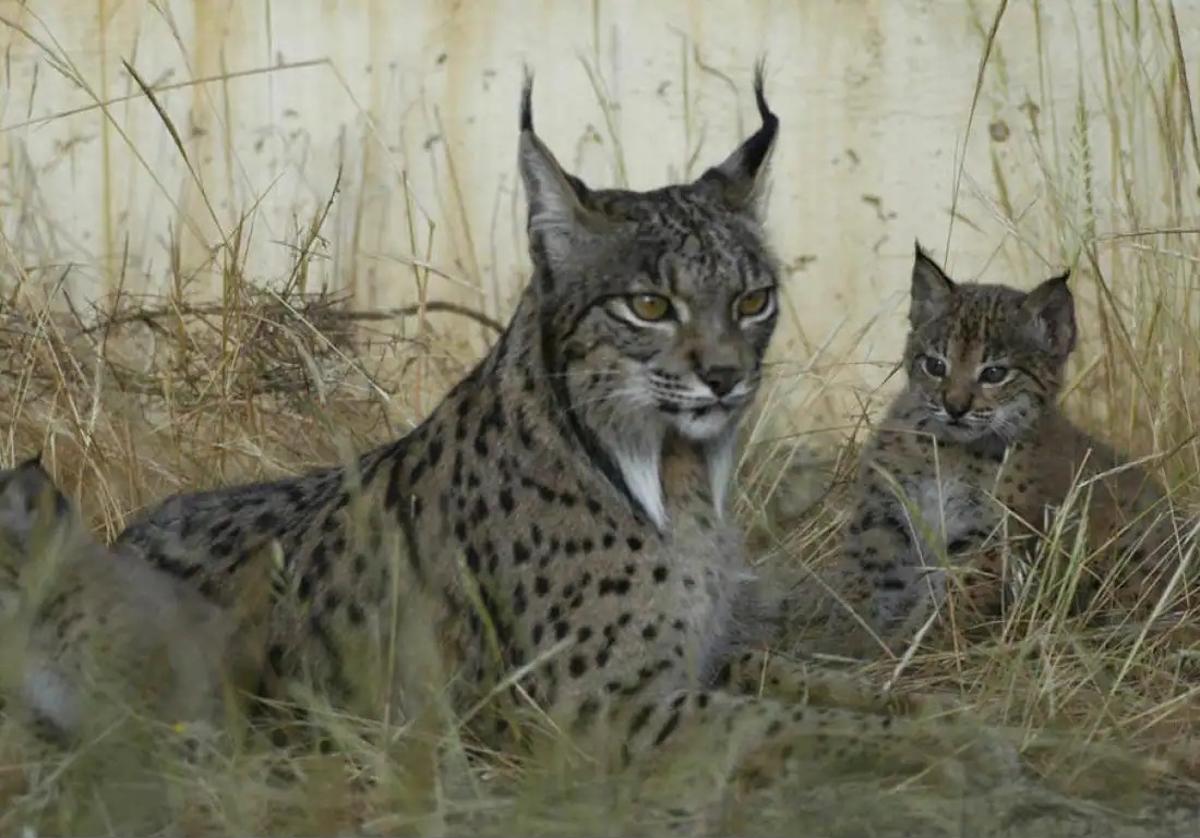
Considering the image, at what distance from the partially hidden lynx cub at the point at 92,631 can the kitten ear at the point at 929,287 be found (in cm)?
213

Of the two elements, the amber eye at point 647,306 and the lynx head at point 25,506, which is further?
the lynx head at point 25,506

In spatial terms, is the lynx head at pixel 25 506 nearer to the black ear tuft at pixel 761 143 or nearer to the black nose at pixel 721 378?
the black nose at pixel 721 378

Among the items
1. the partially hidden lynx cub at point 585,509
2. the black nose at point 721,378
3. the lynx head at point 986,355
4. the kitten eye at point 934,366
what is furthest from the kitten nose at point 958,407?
the black nose at point 721,378

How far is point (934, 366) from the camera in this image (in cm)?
643

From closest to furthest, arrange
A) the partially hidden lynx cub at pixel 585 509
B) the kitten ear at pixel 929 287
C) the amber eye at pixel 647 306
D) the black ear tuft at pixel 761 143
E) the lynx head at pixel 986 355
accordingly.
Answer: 1. the partially hidden lynx cub at pixel 585 509
2. the amber eye at pixel 647 306
3. the black ear tuft at pixel 761 143
4. the lynx head at pixel 986 355
5. the kitten ear at pixel 929 287

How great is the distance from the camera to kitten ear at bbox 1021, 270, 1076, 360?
6418 mm

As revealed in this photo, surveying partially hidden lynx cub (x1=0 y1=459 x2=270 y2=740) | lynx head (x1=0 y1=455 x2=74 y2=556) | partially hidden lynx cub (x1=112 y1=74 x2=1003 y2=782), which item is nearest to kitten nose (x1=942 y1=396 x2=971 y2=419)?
partially hidden lynx cub (x1=112 y1=74 x2=1003 y2=782)

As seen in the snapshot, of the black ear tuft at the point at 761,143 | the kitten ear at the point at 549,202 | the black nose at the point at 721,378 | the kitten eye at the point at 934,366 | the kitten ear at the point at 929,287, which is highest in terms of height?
the black ear tuft at the point at 761,143

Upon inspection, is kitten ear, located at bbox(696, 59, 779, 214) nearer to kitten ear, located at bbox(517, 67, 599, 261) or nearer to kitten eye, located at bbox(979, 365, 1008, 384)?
kitten ear, located at bbox(517, 67, 599, 261)

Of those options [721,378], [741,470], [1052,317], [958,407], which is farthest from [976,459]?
[721,378]

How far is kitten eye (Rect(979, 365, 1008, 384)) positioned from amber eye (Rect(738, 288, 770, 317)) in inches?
51.1

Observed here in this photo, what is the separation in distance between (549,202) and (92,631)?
1.31 meters

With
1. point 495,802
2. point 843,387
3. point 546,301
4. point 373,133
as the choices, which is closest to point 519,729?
point 495,802

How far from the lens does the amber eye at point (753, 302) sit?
520 cm
